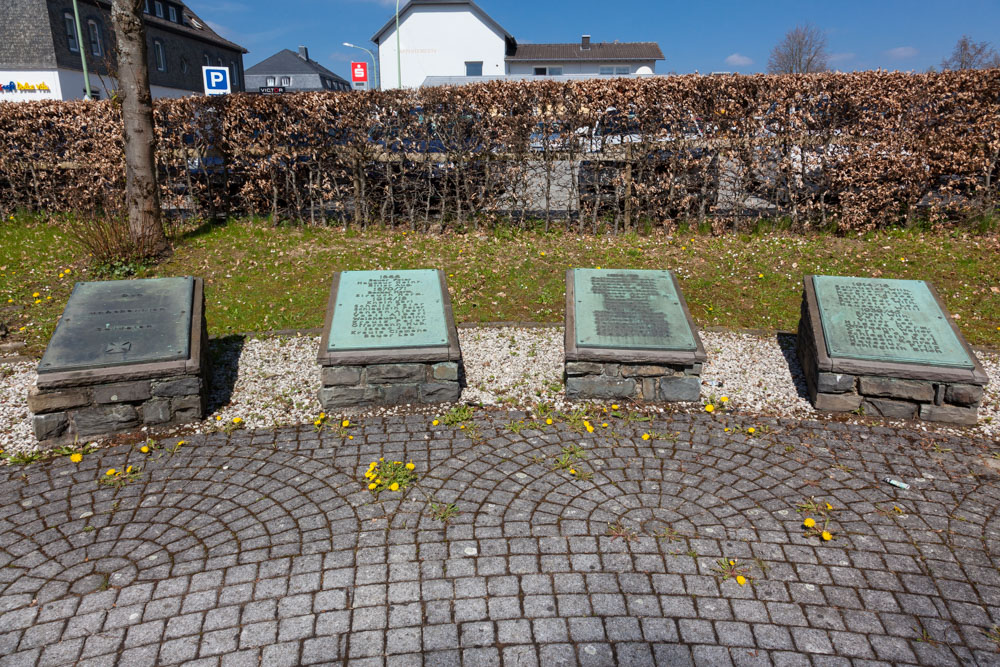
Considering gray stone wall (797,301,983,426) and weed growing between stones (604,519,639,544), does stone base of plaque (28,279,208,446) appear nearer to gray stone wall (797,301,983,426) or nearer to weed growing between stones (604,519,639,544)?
weed growing between stones (604,519,639,544)

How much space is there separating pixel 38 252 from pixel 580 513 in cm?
1014

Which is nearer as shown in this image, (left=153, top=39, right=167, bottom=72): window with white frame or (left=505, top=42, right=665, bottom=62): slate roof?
(left=153, top=39, right=167, bottom=72): window with white frame

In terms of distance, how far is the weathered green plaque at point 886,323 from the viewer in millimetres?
5516

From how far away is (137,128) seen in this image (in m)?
9.74

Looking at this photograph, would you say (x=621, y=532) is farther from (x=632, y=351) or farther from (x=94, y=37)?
(x=94, y=37)

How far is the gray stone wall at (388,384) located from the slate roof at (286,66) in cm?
5815

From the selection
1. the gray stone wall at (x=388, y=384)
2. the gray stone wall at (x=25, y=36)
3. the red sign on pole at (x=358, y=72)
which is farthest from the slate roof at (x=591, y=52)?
the gray stone wall at (x=388, y=384)

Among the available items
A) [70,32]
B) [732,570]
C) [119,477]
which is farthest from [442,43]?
[732,570]

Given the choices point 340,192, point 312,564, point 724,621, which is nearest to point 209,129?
point 340,192

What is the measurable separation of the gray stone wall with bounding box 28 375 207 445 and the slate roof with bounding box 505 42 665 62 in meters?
47.2

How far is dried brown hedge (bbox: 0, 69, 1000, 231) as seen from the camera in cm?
980

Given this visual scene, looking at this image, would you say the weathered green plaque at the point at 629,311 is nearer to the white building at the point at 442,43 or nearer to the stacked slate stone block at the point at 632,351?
the stacked slate stone block at the point at 632,351

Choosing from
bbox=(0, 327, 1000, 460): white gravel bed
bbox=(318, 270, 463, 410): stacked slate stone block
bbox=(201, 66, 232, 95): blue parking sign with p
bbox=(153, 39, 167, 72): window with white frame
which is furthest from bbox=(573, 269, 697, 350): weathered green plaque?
bbox=(153, 39, 167, 72): window with white frame

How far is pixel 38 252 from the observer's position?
10.4 meters
